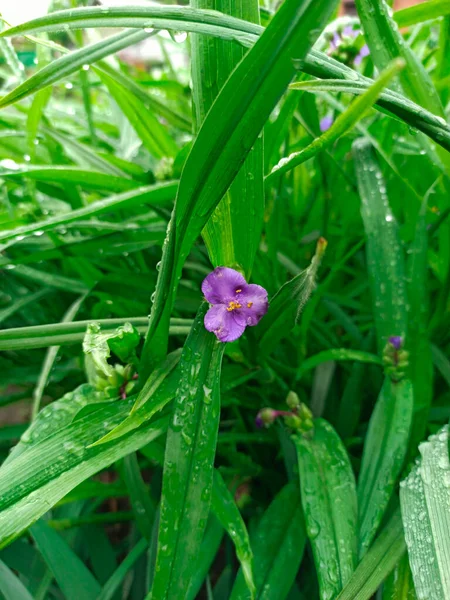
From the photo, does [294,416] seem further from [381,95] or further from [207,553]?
[381,95]

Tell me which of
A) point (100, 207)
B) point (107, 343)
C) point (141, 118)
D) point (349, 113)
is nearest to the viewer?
point (349, 113)

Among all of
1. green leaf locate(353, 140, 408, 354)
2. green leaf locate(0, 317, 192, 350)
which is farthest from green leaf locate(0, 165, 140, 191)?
green leaf locate(353, 140, 408, 354)

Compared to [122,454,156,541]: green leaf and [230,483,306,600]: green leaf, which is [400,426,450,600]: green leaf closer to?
[230,483,306,600]: green leaf

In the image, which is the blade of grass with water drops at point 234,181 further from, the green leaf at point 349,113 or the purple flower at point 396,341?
the purple flower at point 396,341

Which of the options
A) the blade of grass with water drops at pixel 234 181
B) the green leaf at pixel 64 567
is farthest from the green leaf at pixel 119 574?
the blade of grass with water drops at pixel 234 181

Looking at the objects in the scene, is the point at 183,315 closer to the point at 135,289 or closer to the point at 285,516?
the point at 135,289

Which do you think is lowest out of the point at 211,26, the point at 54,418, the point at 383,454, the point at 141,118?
the point at 383,454

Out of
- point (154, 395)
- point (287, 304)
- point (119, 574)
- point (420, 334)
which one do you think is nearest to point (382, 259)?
point (420, 334)
